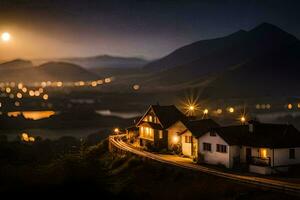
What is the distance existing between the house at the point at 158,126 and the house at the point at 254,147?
11.5m

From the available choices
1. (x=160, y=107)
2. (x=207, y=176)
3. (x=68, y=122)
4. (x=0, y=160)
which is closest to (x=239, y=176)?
(x=207, y=176)

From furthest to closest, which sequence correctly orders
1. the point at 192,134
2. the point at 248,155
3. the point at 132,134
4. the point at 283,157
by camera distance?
1. the point at 132,134
2. the point at 192,134
3. the point at 248,155
4. the point at 283,157

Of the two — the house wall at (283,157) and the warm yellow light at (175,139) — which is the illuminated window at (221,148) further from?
the warm yellow light at (175,139)

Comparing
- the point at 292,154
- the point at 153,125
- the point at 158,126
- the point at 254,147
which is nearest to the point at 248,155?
the point at 254,147

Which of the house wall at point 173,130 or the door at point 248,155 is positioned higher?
the house wall at point 173,130

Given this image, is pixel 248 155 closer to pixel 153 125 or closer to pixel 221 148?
pixel 221 148

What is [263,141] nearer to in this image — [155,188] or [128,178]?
[155,188]

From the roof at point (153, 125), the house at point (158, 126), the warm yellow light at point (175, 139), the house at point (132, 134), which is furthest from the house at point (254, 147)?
the house at point (132, 134)

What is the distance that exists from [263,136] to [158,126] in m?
18.7

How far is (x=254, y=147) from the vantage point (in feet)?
115

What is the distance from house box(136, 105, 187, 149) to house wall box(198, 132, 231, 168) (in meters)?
10.8

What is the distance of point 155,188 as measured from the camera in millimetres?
33750

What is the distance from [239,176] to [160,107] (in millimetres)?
25121

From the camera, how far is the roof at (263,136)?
1361 inches
